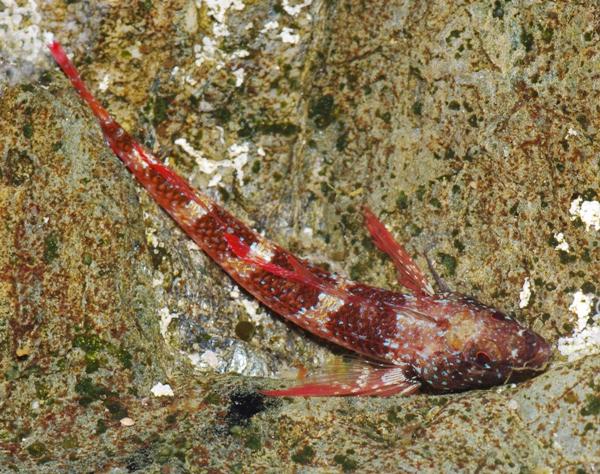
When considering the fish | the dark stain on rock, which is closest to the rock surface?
the dark stain on rock

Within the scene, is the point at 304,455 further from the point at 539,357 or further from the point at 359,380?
the point at 539,357

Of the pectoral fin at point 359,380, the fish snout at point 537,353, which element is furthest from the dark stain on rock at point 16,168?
the fish snout at point 537,353

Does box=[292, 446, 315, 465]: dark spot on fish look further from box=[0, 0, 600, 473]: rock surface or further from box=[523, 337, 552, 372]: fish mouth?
box=[523, 337, 552, 372]: fish mouth

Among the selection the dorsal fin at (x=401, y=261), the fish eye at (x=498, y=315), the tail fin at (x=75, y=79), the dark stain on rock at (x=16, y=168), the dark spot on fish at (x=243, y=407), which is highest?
the tail fin at (x=75, y=79)

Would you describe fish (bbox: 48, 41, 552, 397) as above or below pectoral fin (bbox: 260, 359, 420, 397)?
above

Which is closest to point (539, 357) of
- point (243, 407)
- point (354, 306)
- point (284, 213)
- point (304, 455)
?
point (354, 306)

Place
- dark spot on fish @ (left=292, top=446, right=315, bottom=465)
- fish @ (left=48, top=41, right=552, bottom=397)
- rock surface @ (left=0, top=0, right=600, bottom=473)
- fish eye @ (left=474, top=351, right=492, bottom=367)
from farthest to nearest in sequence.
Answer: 1. fish @ (left=48, top=41, right=552, bottom=397)
2. fish eye @ (left=474, top=351, right=492, bottom=367)
3. rock surface @ (left=0, top=0, right=600, bottom=473)
4. dark spot on fish @ (left=292, top=446, right=315, bottom=465)

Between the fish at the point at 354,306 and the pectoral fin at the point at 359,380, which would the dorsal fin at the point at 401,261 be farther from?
the pectoral fin at the point at 359,380

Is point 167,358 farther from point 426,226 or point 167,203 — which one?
point 426,226

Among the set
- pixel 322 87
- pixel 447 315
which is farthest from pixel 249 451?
pixel 322 87
